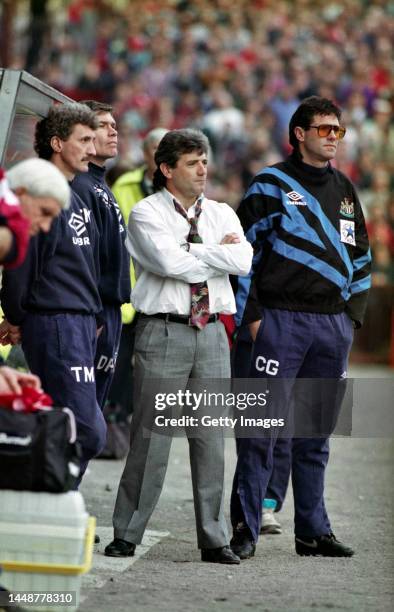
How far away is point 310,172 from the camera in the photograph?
8008 mm

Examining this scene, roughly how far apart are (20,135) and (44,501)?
3.15m

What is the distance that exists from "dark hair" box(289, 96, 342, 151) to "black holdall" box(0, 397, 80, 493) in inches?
122

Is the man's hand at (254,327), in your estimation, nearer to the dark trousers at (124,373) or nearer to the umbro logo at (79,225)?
the umbro logo at (79,225)

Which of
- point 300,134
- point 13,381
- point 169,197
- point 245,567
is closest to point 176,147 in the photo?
point 169,197

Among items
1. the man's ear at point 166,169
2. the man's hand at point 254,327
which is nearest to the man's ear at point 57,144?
the man's ear at point 166,169

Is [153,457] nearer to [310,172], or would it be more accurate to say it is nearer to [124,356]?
[310,172]

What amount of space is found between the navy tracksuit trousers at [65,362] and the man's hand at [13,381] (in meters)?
1.16

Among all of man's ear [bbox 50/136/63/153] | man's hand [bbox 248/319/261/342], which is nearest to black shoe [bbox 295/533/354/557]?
man's hand [bbox 248/319/261/342]

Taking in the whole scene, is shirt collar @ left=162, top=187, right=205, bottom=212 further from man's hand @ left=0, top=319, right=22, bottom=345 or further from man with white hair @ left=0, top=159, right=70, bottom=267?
man with white hair @ left=0, top=159, right=70, bottom=267

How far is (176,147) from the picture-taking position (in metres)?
7.63

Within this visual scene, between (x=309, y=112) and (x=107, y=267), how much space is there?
144 cm

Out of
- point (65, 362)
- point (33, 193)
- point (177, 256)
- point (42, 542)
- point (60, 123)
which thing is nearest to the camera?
point (42, 542)

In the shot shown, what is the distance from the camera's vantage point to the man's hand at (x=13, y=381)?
5.67 metres

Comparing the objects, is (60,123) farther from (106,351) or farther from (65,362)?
(106,351)
